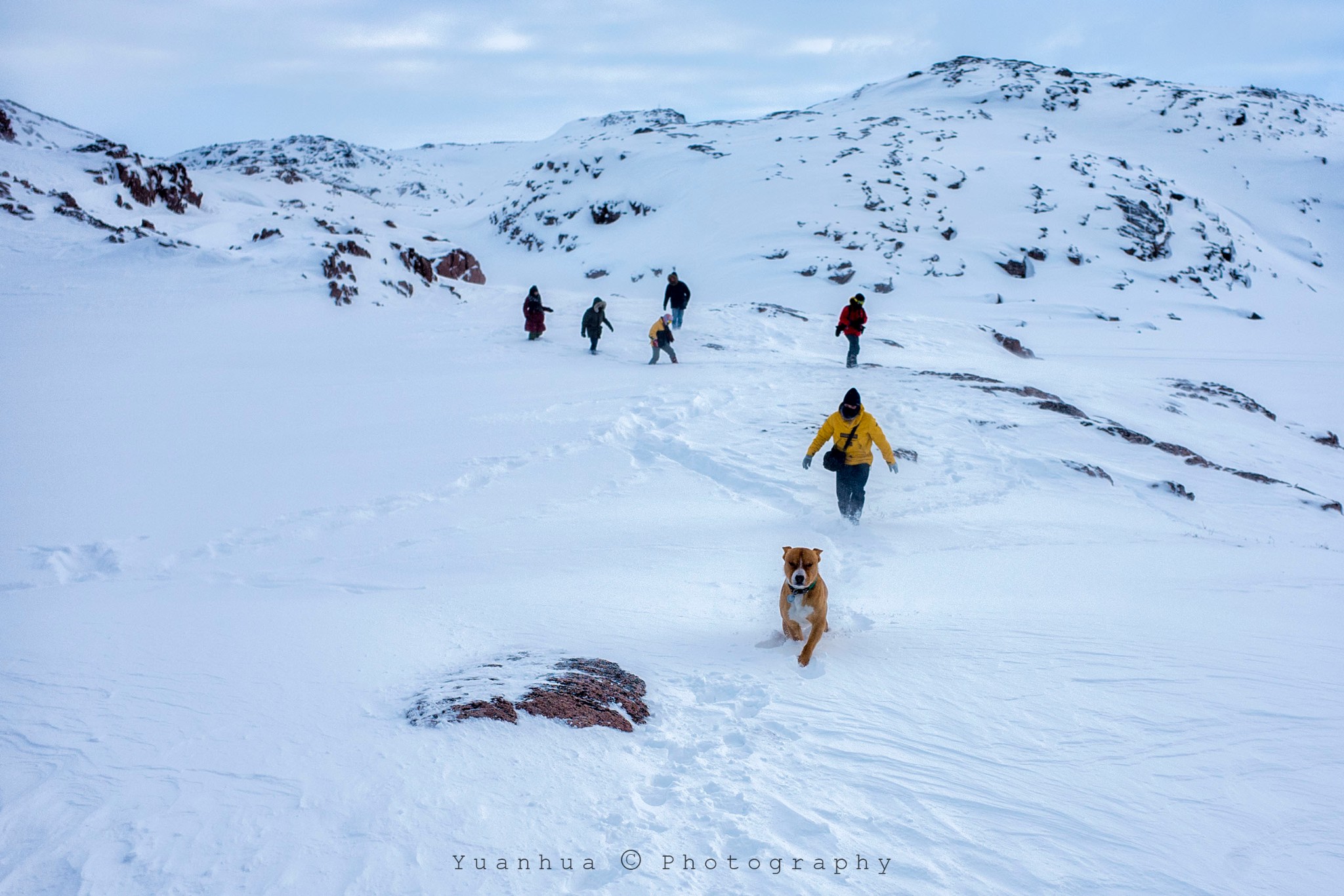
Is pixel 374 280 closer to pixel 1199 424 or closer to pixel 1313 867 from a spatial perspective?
pixel 1199 424

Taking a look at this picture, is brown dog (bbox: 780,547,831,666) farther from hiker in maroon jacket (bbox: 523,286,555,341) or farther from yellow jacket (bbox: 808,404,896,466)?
hiker in maroon jacket (bbox: 523,286,555,341)

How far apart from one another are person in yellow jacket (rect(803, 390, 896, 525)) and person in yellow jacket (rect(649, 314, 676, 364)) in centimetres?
782

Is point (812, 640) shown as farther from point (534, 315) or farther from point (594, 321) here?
point (534, 315)

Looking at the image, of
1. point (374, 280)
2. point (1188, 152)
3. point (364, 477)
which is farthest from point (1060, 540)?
point (1188, 152)

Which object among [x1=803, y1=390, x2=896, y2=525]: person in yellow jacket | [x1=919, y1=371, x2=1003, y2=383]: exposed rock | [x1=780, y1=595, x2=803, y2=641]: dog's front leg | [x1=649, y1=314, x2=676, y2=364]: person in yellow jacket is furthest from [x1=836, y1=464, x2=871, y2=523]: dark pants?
[x1=649, y1=314, x2=676, y2=364]: person in yellow jacket

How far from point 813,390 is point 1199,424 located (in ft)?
23.4

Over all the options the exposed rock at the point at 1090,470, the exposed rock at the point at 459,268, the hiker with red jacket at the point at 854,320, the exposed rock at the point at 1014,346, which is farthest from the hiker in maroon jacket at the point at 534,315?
the exposed rock at the point at 1014,346

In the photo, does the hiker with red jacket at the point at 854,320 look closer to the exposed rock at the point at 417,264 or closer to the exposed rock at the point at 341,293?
the exposed rock at the point at 341,293

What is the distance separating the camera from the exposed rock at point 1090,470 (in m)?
9.99

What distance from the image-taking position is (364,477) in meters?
8.41

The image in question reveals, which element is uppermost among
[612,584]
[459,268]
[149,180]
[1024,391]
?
[149,180]

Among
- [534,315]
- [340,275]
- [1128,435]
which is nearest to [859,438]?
[1128,435]

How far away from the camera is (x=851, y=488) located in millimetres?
7793

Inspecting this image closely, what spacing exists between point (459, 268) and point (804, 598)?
860 inches
